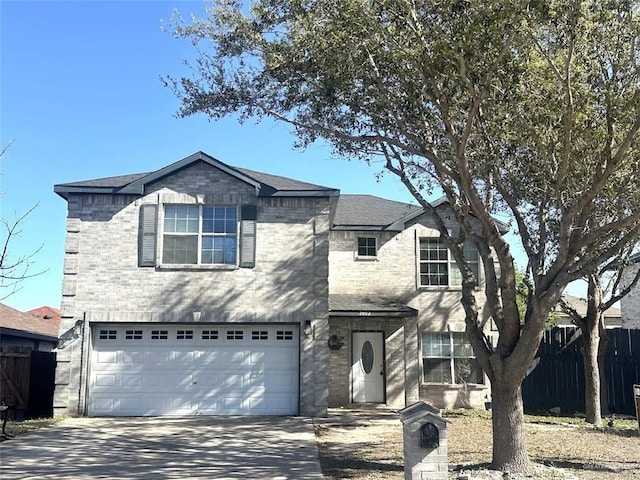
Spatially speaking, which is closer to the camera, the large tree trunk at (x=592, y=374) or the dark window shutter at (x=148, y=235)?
the large tree trunk at (x=592, y=374)

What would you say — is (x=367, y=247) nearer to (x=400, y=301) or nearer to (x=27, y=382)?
(x=400, y=301)

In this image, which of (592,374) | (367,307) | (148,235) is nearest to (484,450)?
(592,374)

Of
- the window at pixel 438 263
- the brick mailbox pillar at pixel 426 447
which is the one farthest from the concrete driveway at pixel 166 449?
the window at pixel 438 263

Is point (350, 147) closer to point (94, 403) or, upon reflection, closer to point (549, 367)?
point (94, 403)

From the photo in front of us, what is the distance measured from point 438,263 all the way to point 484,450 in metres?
8.55

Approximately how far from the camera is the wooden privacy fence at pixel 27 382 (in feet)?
51.9

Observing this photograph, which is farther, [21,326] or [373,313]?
[21,326]

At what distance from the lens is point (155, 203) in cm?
1661

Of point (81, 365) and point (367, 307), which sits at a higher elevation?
point (367, 307)

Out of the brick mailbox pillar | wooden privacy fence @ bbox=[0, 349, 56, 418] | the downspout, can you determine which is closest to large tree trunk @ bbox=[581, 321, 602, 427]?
the brick mailbox pillar

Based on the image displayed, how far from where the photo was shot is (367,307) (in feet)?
58.7

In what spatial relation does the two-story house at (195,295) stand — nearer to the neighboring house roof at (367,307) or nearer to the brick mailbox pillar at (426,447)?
the neighboring house roof at (367,307)

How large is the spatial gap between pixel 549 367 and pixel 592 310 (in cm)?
434

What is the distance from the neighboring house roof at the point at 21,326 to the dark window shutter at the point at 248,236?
7.65 meters
